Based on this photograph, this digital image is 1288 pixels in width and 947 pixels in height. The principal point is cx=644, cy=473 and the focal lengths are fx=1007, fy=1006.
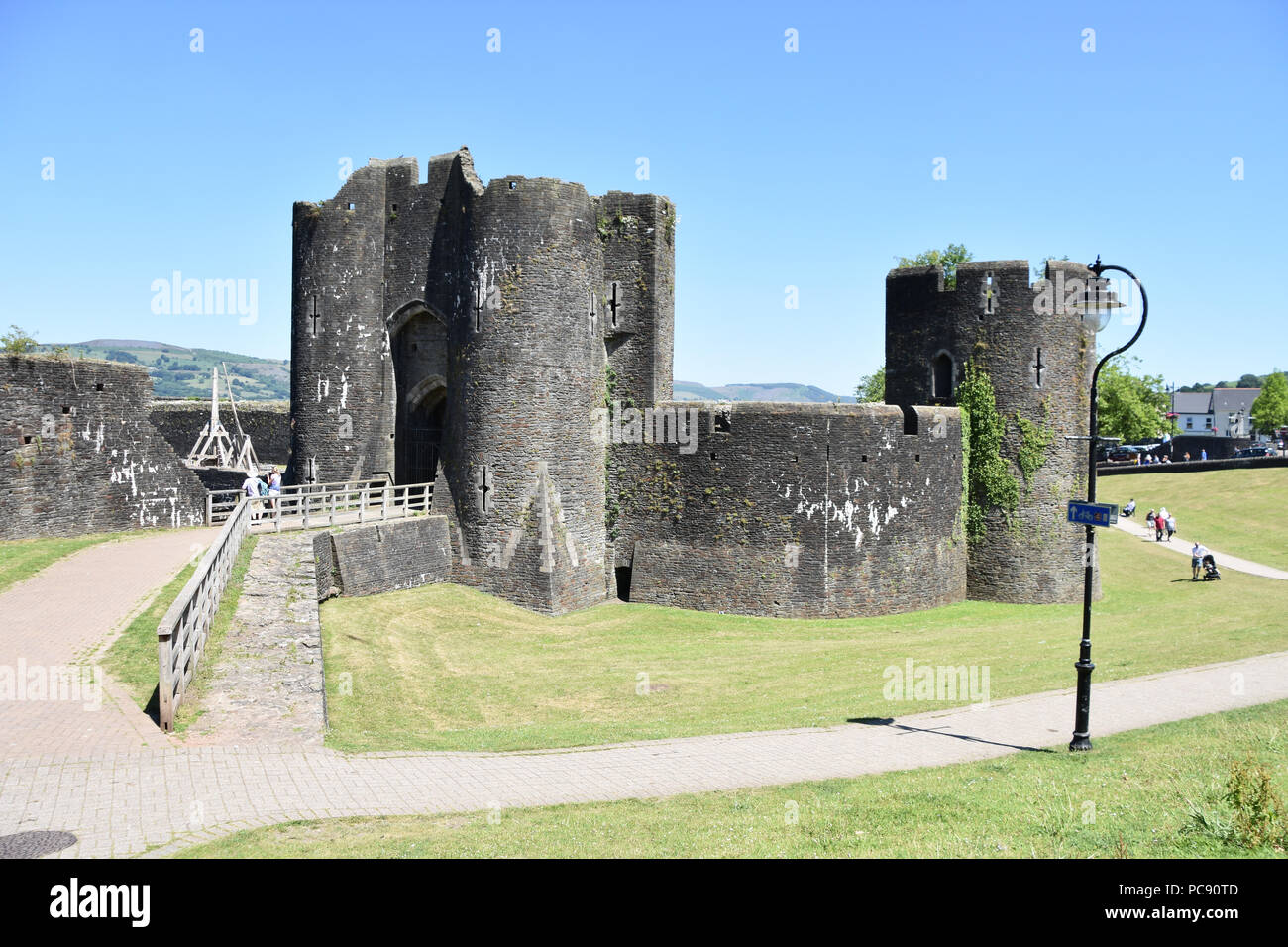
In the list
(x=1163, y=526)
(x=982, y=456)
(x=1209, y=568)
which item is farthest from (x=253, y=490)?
(x=1163, y=526)

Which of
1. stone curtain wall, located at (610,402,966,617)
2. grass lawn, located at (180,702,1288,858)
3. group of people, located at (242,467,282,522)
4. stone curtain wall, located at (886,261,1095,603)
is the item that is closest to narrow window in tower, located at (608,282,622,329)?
stone curtain wall, located at (610,402,966,617)

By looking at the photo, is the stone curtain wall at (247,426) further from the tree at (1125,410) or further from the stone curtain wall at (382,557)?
the tree at (1125,410)

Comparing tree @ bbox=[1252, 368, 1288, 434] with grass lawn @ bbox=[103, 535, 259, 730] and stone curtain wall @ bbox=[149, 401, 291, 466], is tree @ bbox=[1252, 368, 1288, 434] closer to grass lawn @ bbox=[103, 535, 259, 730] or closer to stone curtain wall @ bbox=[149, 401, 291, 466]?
stone curtain wall @ bbox=[149, 401, 291, 466]

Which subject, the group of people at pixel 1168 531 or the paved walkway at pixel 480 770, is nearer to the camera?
the paved walkway at pixel 480 770

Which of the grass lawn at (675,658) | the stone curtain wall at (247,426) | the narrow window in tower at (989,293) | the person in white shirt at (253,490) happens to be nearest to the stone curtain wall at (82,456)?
the person in white shirt at (253,490)

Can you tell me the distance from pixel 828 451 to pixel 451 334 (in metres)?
11.0

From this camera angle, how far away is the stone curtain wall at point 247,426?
138 feet

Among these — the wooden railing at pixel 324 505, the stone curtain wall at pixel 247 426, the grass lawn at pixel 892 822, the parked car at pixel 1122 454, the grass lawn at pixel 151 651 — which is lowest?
the grass lawn at pixel 892 822

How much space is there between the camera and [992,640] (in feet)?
77.5

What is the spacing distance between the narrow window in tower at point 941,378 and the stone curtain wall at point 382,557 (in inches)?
623

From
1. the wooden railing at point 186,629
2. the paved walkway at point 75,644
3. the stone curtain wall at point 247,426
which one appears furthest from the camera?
the stone curtain wall at point 247,426

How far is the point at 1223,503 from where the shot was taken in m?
48.3
